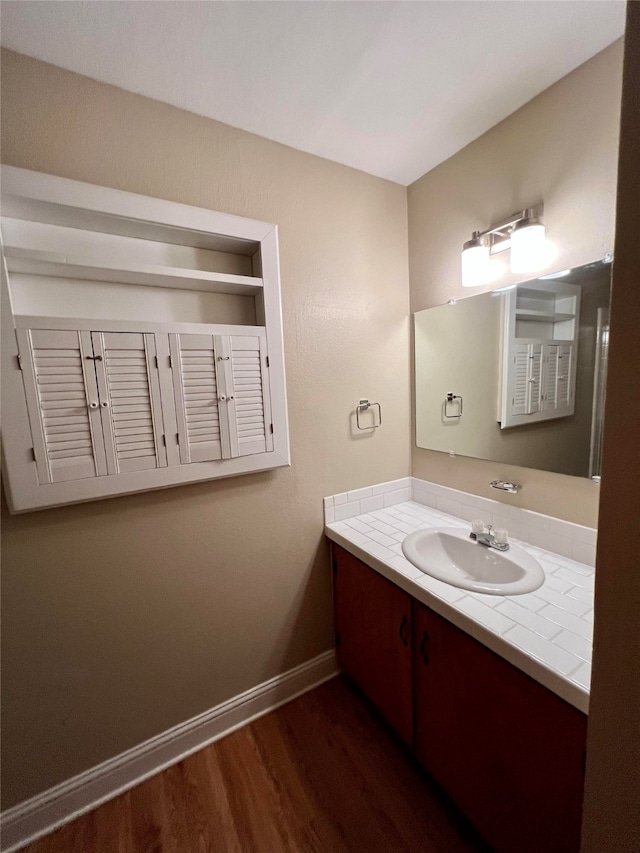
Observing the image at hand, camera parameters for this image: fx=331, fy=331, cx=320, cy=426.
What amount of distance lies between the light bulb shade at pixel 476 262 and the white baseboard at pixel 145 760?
1.89m

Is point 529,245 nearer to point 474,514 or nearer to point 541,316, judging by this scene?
point 541,316

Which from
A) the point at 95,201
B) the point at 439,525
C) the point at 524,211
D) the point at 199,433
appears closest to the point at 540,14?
the point at 524,211

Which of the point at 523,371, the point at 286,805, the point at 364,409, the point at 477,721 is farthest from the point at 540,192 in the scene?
the point at 286,805

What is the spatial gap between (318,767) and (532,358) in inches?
70.4

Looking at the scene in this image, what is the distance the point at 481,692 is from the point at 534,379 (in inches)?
41.7

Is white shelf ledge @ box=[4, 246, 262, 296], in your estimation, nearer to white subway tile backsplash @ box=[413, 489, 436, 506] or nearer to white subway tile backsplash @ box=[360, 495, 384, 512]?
white subway tile backsplash @ box=[360, 495, 384, 512]

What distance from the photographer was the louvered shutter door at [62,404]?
97cm

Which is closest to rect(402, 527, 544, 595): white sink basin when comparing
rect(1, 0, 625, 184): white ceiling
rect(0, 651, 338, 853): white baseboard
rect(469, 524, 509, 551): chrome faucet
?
rect(469, 524, 509, 551): chrome faucet

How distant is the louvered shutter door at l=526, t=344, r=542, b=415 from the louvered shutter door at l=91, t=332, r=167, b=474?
1388 millimetres

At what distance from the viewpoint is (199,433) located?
4.00 ft

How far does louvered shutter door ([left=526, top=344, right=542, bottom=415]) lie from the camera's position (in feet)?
4.14

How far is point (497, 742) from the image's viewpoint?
2.93 ft

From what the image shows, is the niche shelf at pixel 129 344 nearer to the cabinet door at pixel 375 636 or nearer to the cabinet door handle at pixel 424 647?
the cabinet door at pixel 375 636

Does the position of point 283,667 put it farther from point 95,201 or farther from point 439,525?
point 95,201
